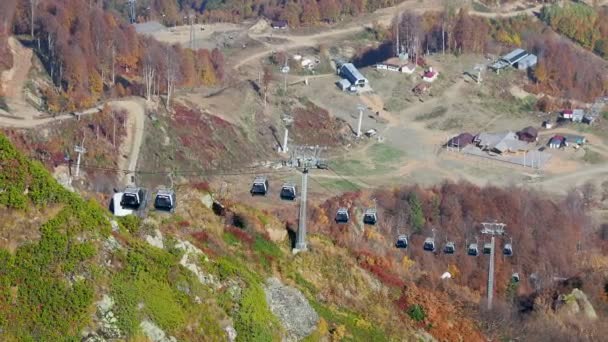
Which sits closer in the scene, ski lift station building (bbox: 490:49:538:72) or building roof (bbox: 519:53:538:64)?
ski lift station building (bbox: 490:49:538:72)

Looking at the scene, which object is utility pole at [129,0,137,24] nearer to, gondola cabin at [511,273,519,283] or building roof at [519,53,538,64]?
building roof at [519,53,538,64]

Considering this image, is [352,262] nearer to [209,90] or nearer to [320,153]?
[320,153]

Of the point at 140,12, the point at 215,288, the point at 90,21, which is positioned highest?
A: the point at 215,288

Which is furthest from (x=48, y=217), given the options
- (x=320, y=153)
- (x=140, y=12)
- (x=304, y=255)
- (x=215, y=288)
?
(x=140, y=12)

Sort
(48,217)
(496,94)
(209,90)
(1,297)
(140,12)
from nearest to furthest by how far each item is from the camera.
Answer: (1,297), (48,217), (209,90), (496,94), (140,12)

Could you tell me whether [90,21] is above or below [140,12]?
above

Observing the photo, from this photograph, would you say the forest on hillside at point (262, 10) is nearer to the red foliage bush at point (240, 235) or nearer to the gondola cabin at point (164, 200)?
the red foliage bush at point (240, 235)

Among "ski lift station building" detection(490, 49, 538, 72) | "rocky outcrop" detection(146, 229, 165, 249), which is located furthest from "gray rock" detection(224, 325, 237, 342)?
"ski lift station building" detection(490, 49, 538, 72)
